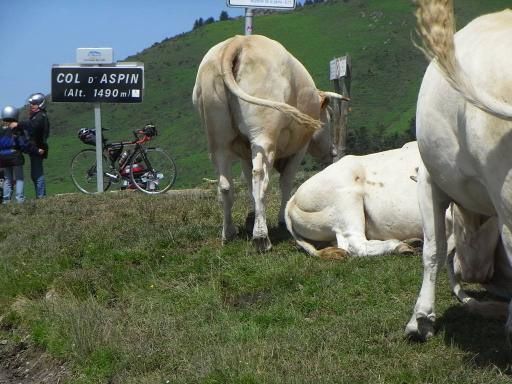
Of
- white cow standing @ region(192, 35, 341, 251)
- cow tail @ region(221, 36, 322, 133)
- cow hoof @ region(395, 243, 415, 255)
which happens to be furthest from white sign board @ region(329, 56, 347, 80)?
cow hoof @ region(395, 243, 415, 255)

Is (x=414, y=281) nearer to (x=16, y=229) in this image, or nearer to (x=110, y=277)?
(x=110, y=277)

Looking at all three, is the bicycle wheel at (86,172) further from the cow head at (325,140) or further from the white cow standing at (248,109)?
the white cow standing at (248,109)

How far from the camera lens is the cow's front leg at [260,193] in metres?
9.80

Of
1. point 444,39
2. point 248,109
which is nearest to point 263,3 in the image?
point 248,109

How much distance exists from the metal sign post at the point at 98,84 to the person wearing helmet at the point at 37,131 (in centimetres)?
115

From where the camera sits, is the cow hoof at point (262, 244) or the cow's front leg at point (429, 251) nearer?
the cow's front leg at point (429, 251)

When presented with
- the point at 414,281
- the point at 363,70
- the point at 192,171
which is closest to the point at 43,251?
the point at 414,281

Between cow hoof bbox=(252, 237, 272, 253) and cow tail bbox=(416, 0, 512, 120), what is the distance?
4.86m

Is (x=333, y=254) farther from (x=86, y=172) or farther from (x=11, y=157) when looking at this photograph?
(x=86, y=172)

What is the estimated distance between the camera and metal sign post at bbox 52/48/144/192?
19.6m

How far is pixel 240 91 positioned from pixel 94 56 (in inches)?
420

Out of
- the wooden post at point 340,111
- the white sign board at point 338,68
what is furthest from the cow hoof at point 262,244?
the white sign board at point 338,68

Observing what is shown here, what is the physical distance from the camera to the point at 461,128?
17.9 feet

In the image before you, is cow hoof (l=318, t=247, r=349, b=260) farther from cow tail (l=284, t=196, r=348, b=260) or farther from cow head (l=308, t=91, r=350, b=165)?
cow head (l=308, t=91, r=350, b=165)
